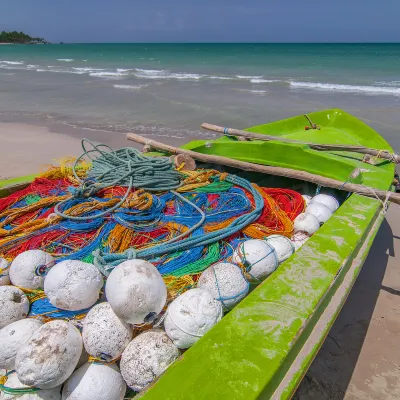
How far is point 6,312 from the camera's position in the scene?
1.85 metres

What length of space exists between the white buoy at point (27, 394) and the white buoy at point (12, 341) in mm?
82

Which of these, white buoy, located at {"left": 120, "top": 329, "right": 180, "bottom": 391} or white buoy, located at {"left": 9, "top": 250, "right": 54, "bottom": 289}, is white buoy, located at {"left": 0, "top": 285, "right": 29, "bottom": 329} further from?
white buoy, located at {"left": 120, "top": 329, "right": 180, "bottom": 391}

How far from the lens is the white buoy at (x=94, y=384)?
1.50 meters

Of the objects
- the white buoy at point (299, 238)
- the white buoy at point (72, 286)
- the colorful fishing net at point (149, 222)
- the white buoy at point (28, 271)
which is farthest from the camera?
the white buoy at point (299, 238)

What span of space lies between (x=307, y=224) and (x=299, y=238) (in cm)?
13

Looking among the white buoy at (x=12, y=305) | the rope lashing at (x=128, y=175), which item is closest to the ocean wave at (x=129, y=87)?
the rope lashing at (x=128, y=175)

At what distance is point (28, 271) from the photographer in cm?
Answer: 205

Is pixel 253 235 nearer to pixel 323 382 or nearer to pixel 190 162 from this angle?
pixel 323 382

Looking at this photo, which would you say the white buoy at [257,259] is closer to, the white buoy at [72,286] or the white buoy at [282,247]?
the white buoy at [282,247]

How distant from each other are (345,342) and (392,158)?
2.19 meters

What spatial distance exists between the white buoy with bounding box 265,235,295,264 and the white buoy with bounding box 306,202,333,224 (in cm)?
57

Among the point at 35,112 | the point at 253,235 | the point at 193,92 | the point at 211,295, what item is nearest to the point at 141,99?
the point at 193,92
